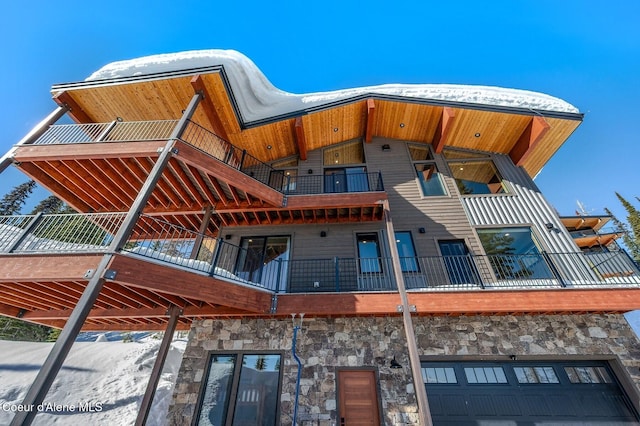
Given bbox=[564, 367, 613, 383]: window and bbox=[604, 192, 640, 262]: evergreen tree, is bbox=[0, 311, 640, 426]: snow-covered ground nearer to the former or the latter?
bbox=[564, 367, 613, 383]: window

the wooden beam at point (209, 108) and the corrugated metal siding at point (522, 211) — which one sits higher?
the wooden beam at point (209, 108)

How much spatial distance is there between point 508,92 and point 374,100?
5725 millimetres

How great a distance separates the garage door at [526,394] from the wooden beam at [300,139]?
29.4 ft

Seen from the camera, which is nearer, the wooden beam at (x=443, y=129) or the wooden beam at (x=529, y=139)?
the wooden beam at (x=529, y=139)

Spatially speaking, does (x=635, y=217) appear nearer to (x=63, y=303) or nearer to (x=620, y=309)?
(x=620, y=309)

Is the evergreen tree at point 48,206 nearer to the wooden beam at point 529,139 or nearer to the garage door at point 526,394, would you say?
the garage door at point 526,394

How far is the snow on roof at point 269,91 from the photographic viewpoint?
8234 millimetres

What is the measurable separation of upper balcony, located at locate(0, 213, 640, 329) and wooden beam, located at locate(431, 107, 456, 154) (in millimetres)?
5461

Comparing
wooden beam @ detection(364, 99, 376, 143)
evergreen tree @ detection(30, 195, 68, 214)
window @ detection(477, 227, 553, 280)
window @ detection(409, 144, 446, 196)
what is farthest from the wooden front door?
evergreen tree @ detection(30, 195, 68, 214)

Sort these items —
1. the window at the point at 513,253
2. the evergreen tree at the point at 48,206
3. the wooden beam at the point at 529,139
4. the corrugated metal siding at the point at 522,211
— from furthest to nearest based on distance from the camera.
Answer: the evergreen tree at the point at 48,206
the wooden beam at the point at 529,139
the corrugated metal siding at the point at 522,211
the window at the point at 513,253

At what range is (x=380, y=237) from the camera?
908cm

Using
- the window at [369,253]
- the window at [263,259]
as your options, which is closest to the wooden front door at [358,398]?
the window at [369,253]

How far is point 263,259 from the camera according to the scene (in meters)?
8.95

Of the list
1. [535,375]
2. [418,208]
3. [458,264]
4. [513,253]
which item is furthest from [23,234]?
[513,253]
